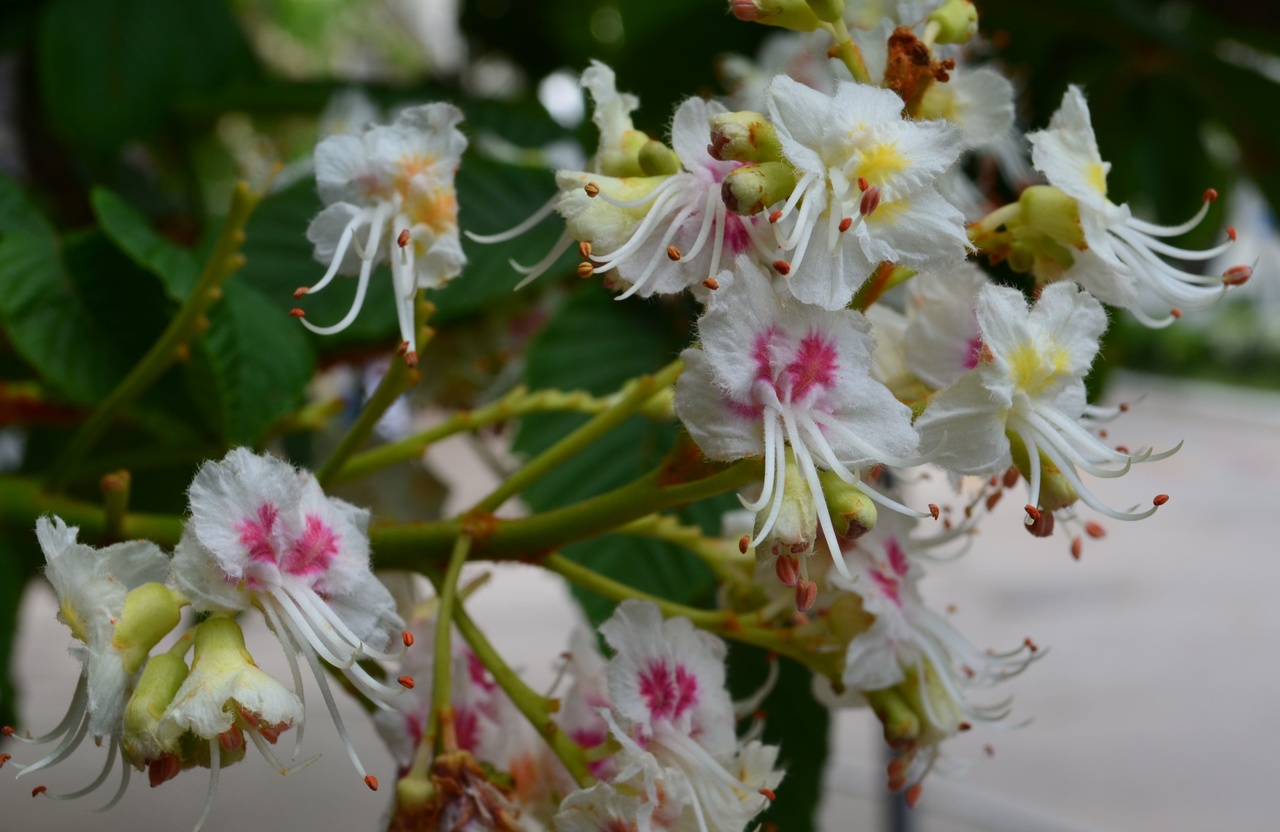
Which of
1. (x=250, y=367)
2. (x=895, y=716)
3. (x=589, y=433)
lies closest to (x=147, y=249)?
(x=250, y=367)

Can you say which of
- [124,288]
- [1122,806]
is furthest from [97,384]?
[1122,806]

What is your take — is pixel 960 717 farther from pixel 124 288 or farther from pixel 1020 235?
pixel 124 288

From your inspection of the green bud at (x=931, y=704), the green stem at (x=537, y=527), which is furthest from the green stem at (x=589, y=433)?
the green bud at (x=931, y=704)

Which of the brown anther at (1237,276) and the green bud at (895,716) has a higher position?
the brown anther at (1237,276)

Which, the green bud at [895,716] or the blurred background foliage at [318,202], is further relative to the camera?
the blurred background foliage at [318,202]

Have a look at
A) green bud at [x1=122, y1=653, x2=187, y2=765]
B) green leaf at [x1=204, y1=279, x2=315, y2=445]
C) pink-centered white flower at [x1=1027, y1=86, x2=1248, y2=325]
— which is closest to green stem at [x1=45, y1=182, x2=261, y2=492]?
green leaf at [x1=204, y1=279, x2=315, y2=445]

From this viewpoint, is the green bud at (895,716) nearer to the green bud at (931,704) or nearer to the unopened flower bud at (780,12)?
the green bud at (931,704)
